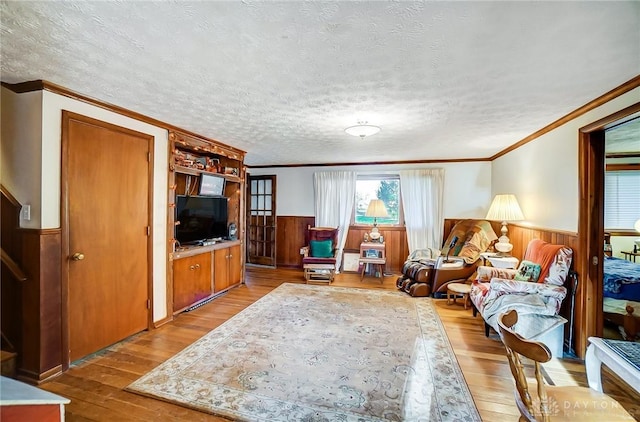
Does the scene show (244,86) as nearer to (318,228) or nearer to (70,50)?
(70,50)

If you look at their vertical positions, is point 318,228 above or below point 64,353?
above

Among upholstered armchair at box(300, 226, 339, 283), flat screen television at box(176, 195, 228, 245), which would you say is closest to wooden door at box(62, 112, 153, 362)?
flat screen television at box(176, 195, 228, 245)

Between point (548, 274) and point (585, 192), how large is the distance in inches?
33.6

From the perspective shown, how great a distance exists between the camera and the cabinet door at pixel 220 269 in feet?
13.9

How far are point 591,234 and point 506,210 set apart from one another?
3.86 feet

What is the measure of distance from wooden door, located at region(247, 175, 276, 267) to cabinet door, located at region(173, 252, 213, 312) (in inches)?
→ 95.7

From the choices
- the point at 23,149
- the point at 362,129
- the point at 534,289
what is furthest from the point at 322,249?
the point at 23,149

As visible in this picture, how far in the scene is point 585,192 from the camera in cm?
261

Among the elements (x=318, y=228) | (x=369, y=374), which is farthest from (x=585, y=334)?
(x=318, y=228)

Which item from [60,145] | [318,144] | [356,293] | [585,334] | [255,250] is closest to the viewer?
[60,145]

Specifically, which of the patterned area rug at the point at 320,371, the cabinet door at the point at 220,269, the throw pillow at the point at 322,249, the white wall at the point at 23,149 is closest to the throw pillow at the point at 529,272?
the patterned area rug at the point at 320,371

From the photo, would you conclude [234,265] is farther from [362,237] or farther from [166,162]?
[362,237]

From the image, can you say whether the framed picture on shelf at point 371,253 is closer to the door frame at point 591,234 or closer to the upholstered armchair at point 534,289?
the upholstered armchair at point 534,289

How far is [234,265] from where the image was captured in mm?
4758
